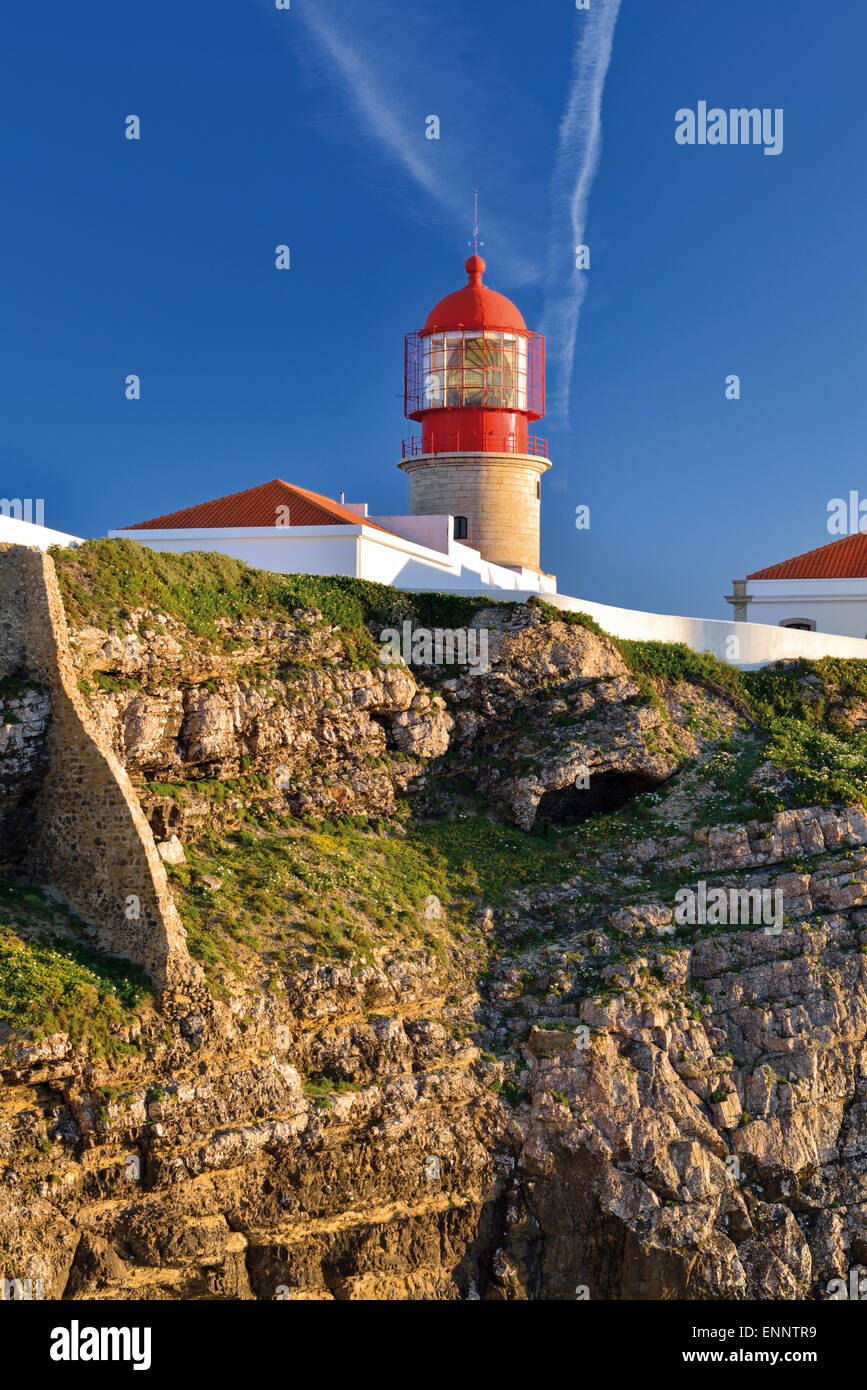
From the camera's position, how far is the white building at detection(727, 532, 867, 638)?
40094 mm

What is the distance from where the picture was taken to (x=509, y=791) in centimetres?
2797

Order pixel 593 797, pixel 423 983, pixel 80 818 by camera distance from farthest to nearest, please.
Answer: pixel 593 797
pixel 423 983
pixel 80 818

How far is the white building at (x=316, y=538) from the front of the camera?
29750mm

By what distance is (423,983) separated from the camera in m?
22.7

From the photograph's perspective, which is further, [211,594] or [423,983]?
[211,594]

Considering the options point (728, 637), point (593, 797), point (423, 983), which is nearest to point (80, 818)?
point (423, 983)

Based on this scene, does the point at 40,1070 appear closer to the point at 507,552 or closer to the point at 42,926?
the point at 42,926

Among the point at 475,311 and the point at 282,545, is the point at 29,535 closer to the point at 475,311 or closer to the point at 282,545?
the point at 282,545

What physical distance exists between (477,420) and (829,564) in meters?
11.6

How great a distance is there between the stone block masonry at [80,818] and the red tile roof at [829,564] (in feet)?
82.7

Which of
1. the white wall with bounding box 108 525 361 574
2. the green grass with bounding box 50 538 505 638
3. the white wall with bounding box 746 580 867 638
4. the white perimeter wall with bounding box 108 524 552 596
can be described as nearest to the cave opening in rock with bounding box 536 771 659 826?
the green grass with bounding box 50 538 505 638

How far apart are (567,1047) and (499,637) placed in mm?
9677

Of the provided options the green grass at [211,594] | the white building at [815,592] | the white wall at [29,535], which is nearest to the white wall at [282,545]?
the green grass at [211,594]

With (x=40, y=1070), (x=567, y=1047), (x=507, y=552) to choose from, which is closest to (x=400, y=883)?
(x=567, y=1047)
